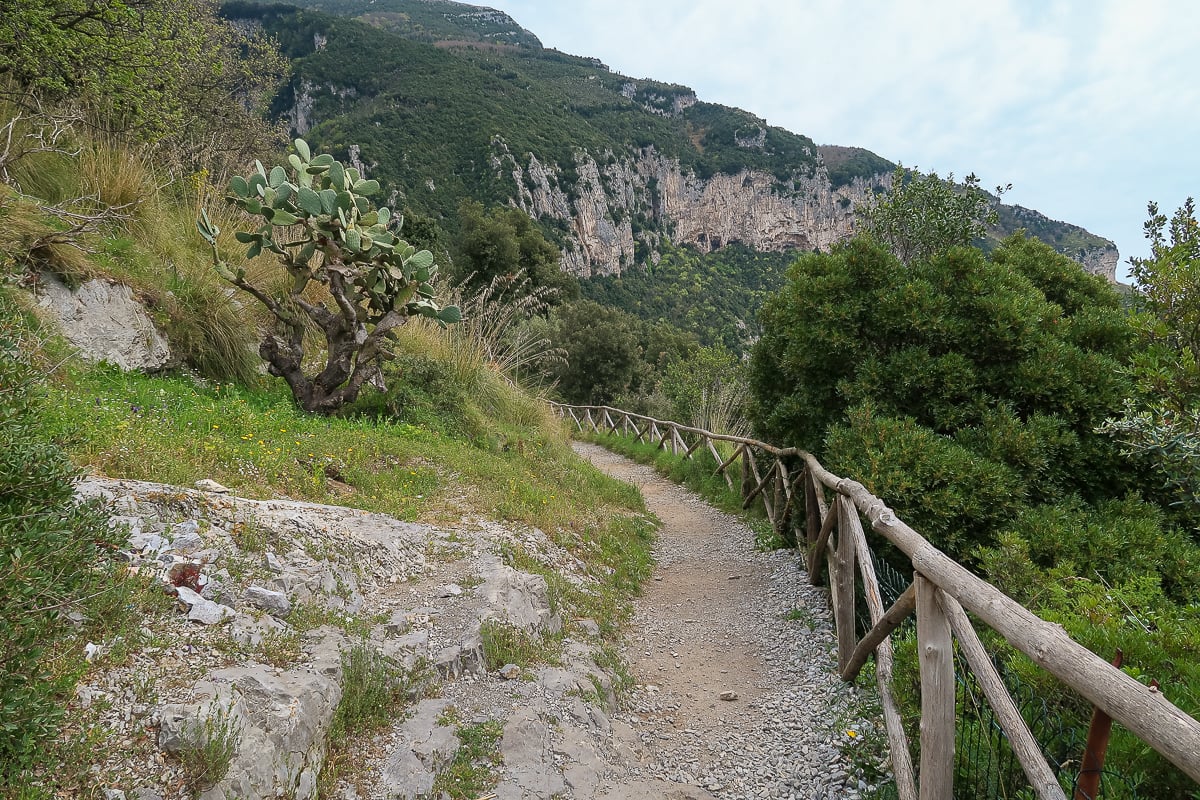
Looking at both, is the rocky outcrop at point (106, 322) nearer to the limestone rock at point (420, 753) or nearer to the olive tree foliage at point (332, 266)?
the olive tree foliage at point (332, 266)

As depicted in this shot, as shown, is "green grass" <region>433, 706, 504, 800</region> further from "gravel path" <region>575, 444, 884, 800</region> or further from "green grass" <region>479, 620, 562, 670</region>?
"gravel path" <region>575, 444, 884, 800</region>

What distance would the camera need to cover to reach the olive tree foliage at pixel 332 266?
5641mm

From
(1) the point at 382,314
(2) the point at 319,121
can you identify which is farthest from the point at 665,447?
(2) the point at 319,121

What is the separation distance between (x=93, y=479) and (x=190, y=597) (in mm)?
975

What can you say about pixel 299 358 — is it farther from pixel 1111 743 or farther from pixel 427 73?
pixel 427 73

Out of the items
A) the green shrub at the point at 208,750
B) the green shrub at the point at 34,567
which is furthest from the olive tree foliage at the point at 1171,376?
the green shrub at the point at 34,567

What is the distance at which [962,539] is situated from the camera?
4066 mm

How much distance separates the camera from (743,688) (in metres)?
4.01

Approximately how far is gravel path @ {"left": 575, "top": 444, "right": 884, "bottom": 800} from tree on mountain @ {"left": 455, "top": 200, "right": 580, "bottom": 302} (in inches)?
730

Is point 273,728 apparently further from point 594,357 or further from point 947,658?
point 594,357

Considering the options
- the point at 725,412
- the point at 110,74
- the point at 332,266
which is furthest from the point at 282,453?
the point at 725,412

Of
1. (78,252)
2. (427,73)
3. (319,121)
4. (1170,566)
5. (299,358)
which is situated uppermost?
(427,73)

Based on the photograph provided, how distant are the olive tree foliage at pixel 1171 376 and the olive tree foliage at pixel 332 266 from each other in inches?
236

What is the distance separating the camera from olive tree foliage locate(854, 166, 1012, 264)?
8.13m
